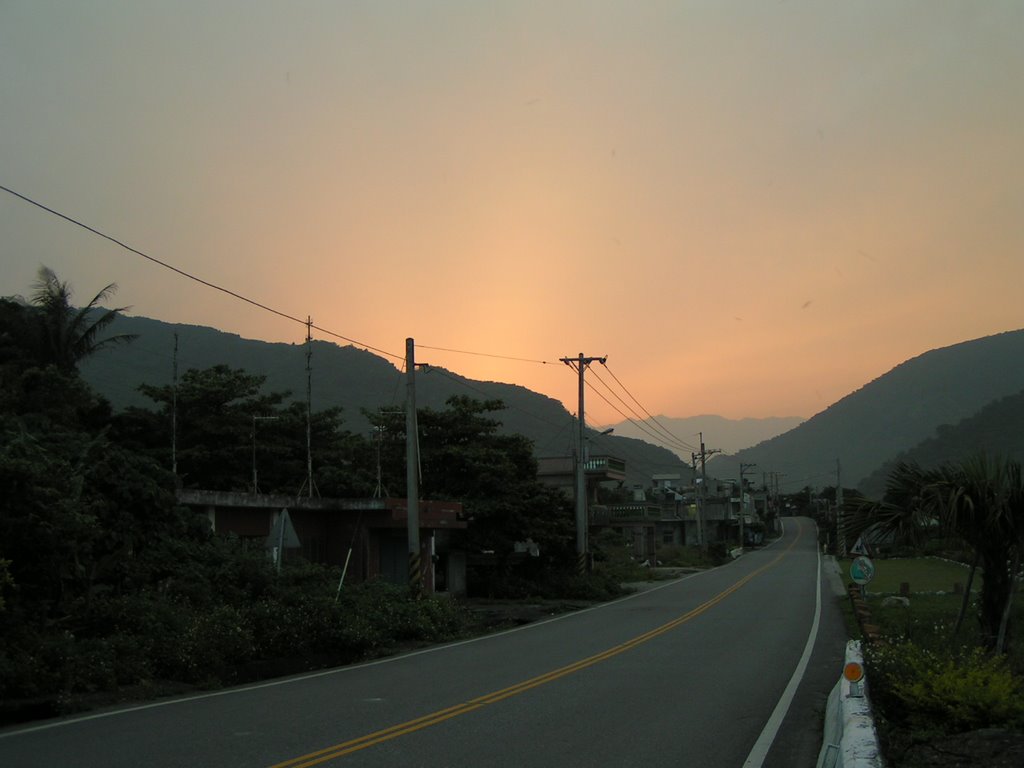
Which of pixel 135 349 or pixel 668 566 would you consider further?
pixel 135 349

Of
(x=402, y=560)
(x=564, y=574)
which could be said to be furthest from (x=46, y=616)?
(x=564, y=574)

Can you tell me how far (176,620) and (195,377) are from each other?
2883cm

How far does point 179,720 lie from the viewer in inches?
416

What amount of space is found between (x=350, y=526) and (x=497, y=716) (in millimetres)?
19773

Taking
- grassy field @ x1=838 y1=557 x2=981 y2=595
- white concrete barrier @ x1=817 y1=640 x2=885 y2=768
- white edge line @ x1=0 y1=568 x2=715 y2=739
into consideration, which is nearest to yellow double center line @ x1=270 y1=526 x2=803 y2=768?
white edge line @ x1=0 y1=568 x2=715 y2=739

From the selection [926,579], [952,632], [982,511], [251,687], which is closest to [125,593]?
[251,687]

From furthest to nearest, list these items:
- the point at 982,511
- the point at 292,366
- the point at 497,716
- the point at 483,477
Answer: the point at 292,366 → the point at 483,477 → the point at 982,511 → the point at 497,716

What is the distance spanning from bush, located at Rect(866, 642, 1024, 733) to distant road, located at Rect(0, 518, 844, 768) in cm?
99

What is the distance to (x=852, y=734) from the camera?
6.22 meters

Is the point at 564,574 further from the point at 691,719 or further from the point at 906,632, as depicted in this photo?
the point at 691,719

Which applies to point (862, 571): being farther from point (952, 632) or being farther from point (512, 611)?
point (512, 611)

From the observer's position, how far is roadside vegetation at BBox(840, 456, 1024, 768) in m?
7.80

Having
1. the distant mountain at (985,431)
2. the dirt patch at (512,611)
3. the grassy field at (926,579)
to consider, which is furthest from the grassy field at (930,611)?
the distant mountain at (985,431)

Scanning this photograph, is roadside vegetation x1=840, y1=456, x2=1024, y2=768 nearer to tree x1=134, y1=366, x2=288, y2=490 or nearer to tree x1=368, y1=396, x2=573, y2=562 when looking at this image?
tree x1=368, y1=396, x2=573, y2=562
